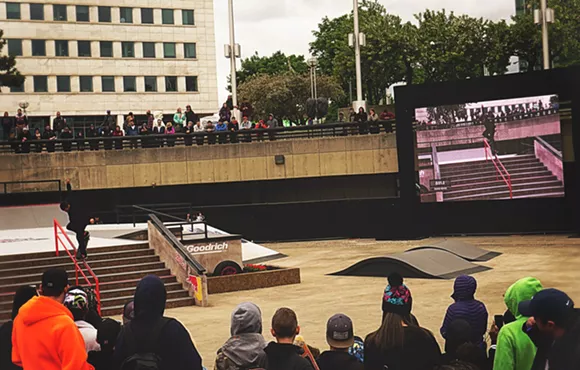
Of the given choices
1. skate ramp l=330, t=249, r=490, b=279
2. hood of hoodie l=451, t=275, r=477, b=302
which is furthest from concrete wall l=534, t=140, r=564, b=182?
hood of hoodie l=451, t=275, r=477, b=302

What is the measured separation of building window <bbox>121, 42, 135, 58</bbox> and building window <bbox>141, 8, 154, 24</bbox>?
7.90 ft

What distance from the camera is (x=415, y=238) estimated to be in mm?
33406

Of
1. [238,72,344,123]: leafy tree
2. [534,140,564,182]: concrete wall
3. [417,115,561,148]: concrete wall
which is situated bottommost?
[534,140,564,182]: concrete wall

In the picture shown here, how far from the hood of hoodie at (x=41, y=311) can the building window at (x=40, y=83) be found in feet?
224

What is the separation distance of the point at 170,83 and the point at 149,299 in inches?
2854

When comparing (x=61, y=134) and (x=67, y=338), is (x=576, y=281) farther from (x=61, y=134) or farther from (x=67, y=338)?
(x=61, y=134)

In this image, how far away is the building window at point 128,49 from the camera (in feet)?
247

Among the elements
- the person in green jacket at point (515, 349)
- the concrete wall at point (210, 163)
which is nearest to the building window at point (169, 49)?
the concrete wall at point (210, 163)

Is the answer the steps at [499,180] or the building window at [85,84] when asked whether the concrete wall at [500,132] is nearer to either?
the steps at [499,180]

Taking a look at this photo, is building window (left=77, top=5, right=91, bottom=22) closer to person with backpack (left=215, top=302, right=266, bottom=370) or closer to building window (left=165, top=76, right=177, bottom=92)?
building window (left=165, top=76, right=177, bottom=92)

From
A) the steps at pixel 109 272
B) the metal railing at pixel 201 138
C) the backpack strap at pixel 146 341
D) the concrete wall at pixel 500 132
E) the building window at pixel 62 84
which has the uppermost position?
the building window at pixel 62 84

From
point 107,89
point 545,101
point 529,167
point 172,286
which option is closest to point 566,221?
point 529,167

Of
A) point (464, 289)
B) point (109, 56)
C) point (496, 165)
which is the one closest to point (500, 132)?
point (496, 165)

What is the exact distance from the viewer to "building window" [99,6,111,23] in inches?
2906
